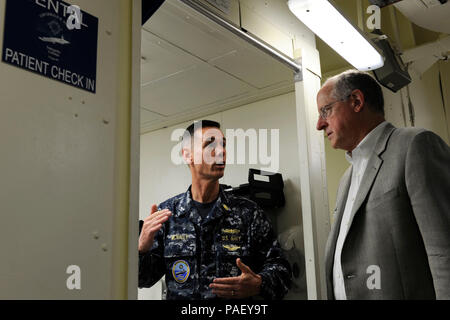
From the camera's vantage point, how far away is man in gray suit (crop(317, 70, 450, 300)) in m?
1.49

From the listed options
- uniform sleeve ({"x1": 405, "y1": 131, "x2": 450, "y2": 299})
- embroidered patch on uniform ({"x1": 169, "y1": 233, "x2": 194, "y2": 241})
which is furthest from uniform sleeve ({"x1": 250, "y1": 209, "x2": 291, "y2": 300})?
uniform sleeve ({"x1": 405, "y1": 131, "x2": 450, "y2": 299})

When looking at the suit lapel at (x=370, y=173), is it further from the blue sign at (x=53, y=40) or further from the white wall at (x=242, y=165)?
the white wall at (x=242, y=165)

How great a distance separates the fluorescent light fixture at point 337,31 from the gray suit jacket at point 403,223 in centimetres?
88

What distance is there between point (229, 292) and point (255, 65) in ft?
5.35

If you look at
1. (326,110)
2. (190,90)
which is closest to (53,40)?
(326,110)

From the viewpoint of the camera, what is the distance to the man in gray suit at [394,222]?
1.49 metres

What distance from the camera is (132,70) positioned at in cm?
157

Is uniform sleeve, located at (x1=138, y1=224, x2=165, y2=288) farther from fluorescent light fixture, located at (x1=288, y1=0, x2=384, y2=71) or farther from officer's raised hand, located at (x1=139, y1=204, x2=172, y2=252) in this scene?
fluorescent light fixture, located at (x1=288, y1=0, x2=384, y2=71)

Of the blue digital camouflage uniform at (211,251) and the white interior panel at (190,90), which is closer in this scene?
the blue digital camouflage uniform at (211,251)

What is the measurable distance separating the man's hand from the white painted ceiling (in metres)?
1.37

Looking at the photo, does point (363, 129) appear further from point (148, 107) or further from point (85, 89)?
point (148, 107)

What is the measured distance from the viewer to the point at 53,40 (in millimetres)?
1315
